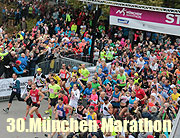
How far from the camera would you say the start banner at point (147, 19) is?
16.2 meters

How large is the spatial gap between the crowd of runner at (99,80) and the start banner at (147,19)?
5.33 feet

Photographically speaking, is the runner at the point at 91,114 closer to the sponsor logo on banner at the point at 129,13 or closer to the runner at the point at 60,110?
the runner at the point at 60,110

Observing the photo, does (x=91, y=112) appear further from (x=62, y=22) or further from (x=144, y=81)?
(x=62, y=22)

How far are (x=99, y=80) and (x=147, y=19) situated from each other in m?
5.14

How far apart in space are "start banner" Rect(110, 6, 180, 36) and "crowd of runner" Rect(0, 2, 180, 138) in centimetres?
162

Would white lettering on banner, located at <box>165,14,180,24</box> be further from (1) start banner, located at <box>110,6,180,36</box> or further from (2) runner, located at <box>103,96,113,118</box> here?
(2) runner, located at <box>103,96,113,118</box>

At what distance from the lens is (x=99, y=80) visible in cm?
1373

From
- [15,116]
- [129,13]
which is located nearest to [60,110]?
[15,116]

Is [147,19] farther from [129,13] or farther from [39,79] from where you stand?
[39,79]

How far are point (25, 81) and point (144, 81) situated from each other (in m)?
5.40

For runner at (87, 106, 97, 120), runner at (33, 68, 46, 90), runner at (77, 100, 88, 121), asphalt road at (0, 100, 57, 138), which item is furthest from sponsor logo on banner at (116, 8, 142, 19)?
runner at (87, 106, 97, 120)

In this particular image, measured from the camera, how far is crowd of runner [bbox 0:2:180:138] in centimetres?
1105

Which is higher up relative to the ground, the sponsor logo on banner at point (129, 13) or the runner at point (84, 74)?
the sponsor logo on banner at point (129, 13)

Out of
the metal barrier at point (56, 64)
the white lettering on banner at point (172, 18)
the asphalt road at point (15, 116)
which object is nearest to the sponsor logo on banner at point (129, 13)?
the white lettering on banner at point (172, 18)
